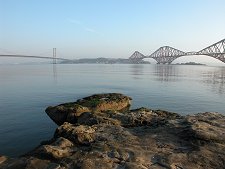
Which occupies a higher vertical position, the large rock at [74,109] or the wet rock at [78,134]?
the wet rock at [78,134]

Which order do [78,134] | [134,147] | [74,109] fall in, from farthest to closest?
[74,109]
[78,134]
[134,147]

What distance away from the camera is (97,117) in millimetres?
14617

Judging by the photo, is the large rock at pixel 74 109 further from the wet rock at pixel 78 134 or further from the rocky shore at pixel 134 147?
the wet rock at pixel 78 134

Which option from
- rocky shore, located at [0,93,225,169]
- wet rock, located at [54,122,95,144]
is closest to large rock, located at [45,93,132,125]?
rocky shore, located at [0,93,225,169]

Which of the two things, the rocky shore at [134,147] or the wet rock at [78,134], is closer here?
the rocky shore at [134,147]

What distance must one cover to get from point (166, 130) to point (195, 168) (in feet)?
12.5

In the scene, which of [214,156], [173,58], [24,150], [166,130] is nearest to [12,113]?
[24,150]

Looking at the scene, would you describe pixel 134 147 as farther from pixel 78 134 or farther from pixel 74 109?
pixel 74 109

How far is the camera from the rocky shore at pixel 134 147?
8281 millimetres

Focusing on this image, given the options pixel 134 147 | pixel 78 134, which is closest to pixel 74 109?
pixel 78 134

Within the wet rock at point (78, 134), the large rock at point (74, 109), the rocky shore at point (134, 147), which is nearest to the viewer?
the rocky shore at point (134, 147)

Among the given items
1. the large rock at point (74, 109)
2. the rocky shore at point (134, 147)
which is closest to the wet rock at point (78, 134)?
the rocky shore at point (134, 147)

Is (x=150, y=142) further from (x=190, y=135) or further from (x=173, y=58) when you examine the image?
(x=173, y=58)

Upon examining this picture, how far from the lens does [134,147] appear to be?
970 cm
